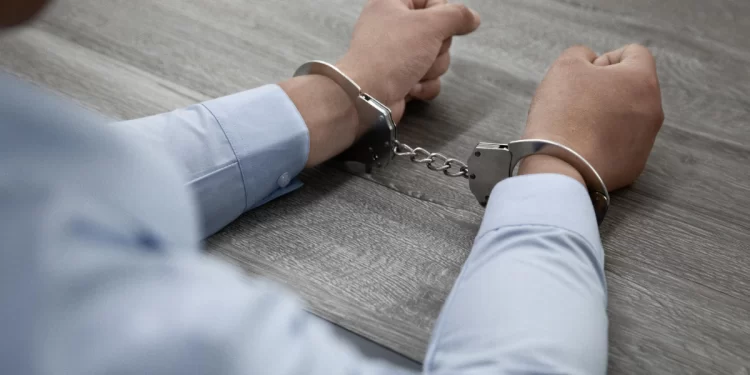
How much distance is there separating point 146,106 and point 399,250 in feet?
1.23

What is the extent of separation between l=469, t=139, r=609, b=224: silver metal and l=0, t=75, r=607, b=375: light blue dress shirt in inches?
6.5

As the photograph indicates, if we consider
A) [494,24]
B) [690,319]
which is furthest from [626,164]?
[494,24]

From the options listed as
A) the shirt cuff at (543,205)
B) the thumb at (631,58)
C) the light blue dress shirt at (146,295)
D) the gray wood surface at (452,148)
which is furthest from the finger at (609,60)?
the light blue dress shirt at (146,295)

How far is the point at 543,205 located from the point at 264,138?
0.28 m

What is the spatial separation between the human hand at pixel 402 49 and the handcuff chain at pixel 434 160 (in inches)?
2.4

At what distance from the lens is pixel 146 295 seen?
31 centimetres

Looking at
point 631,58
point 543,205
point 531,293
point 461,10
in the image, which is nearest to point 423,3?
point 461,10

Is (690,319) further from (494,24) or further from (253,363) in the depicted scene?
(494,24)

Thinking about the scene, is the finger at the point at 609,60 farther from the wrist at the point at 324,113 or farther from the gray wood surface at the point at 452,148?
the wrist at the point at 324,113

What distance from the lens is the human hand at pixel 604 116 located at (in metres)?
0.68

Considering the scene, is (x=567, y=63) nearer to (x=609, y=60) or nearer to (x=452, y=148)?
(x=609, y=60)

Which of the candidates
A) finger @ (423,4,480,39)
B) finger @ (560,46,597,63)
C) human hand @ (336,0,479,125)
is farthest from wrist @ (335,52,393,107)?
finger @ (560,46,597,63)

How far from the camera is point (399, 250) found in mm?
641

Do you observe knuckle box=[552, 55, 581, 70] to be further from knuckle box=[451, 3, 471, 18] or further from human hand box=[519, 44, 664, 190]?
knuckle box=[451, 3, 471, 18]
